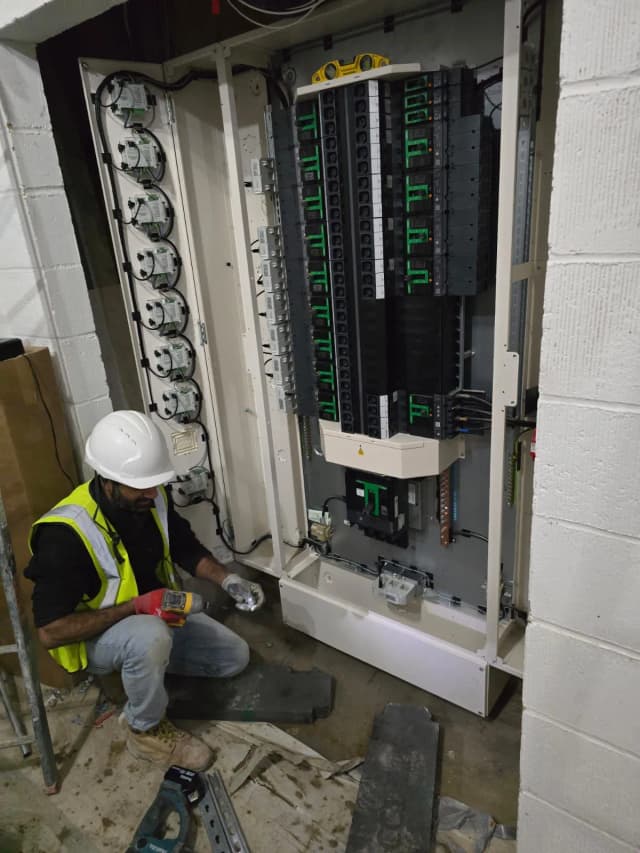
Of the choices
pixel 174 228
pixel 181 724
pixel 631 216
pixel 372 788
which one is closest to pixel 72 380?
pixel 174 228

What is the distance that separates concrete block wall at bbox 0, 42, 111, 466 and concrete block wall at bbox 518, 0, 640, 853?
5.02 feet

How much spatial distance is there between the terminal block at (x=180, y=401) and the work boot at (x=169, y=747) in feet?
3.47

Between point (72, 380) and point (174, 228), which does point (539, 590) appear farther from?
point (174, 228)

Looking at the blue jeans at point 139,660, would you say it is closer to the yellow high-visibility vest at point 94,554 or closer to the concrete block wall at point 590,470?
the yellow high-visibility vest at point 94,554

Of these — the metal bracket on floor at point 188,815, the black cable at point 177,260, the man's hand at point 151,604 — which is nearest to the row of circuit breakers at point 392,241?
the black cable at point 177,260

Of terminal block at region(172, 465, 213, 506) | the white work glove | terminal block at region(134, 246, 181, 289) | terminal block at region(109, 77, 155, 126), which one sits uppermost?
terminal block at region(109, 77, 155, 126)

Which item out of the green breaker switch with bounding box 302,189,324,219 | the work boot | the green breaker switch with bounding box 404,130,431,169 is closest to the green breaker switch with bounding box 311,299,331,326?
the green breaker switch with bounding box 302,189,324,219

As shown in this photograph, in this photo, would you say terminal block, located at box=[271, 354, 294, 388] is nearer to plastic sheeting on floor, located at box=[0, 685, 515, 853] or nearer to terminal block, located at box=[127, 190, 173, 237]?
terminal block, located at box=[127, 190, 173, 237]

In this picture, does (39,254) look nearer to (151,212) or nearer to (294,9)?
(151,212)

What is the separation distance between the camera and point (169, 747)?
183 cm

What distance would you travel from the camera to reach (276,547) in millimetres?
2277

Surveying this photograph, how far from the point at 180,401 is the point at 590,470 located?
5.27ft

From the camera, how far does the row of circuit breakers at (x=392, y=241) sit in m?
1.54

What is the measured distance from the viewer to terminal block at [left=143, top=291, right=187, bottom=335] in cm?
211
